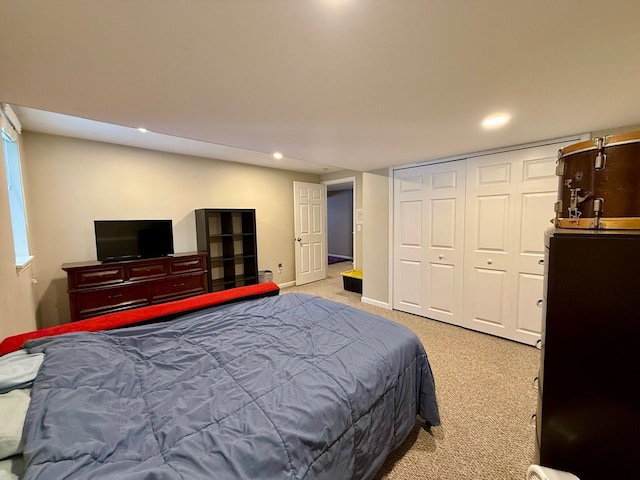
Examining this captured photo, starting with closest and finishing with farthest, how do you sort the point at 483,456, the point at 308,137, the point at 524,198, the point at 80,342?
the point at 80,342 < the point at 483,456 < the point at 308,137 < the point at 524,198

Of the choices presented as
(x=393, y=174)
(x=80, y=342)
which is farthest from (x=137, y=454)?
(x=393, y=174)

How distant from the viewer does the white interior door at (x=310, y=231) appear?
5359mm

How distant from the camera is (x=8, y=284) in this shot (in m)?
1.80

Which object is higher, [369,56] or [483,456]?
[369,56]

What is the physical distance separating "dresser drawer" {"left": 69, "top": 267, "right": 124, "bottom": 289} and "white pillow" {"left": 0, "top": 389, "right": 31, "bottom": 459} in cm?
242

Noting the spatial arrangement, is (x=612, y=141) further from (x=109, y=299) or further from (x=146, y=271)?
(x=109, y=299)

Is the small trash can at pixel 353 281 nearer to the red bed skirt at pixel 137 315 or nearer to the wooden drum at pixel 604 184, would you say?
the red bed skirt at pixel 137 315

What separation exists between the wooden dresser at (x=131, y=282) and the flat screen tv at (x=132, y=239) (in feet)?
0.65

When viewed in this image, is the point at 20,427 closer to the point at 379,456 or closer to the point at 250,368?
the point at 250,368

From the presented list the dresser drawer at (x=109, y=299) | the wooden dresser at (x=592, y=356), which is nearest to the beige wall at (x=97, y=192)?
the dresser drawer at (x=109, y=299)

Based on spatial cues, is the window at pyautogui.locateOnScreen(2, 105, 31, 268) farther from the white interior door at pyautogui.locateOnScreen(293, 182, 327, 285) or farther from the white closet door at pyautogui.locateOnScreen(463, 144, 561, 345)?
the white closet door at pyautogui.locateOnScreen(463, 144, 561, 345)

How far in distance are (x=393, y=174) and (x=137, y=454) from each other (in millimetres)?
3743

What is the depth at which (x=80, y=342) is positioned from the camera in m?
1.38

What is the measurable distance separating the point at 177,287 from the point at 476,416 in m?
3.56
